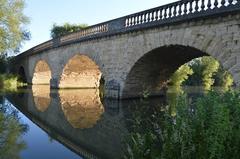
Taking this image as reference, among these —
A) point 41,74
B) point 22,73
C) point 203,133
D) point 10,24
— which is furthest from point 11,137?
point 22,73

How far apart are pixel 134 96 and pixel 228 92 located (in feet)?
42.0

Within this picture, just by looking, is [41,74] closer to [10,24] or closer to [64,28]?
[10,24]

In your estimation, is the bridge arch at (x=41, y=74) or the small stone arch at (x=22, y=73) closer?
the bridge arch at (x=41, y=74)

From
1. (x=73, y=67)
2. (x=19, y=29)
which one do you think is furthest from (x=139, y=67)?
(x=19, y=29)

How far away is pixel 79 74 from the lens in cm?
2784

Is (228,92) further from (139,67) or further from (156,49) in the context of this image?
(139,67)

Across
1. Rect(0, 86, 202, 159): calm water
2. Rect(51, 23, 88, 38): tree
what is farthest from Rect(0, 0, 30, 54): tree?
Rect(51, 23, 88, 38): tree

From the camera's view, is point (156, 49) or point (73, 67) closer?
point (156, 49)

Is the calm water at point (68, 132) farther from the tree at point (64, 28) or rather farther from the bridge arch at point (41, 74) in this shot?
the tree at point (64, 28)

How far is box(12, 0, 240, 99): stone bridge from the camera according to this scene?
11.6 metres

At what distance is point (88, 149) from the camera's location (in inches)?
310

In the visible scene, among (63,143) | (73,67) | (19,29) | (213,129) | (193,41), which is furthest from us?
(19,29)

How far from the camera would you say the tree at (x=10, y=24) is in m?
28.3

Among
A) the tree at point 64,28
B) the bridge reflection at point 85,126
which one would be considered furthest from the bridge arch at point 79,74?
the tree at point 64,28
